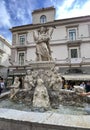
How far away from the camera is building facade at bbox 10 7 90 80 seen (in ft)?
57.9

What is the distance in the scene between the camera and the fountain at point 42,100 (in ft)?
7.30

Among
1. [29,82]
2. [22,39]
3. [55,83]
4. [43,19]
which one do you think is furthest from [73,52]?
[29,82]

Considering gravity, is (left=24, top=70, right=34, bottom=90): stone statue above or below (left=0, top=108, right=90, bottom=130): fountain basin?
above

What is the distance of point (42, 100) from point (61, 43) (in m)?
16.0

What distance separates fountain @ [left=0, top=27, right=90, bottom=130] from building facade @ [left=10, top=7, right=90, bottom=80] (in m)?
11.1

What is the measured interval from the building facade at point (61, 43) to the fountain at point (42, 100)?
36.3 ft

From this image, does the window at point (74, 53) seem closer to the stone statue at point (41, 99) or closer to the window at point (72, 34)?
the window at point (72, 34)

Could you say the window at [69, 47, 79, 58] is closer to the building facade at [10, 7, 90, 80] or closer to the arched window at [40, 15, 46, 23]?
the building facade at [10, 7, 90, 80]

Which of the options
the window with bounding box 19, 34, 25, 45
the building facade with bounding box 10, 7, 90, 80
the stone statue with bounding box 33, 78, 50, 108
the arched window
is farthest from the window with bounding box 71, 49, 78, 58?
the stone statue with bounding box 33, 78, 50, 108

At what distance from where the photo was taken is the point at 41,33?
5910 millimetres

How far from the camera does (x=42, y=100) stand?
3957 millimetres

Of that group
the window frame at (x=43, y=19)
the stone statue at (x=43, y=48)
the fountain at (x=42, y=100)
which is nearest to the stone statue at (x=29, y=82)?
the fountain at (x=42, y=100)

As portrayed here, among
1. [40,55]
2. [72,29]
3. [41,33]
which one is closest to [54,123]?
[40,55]

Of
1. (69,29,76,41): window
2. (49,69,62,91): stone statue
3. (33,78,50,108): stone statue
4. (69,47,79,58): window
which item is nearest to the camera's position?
(33,78,50,108): stone statue
